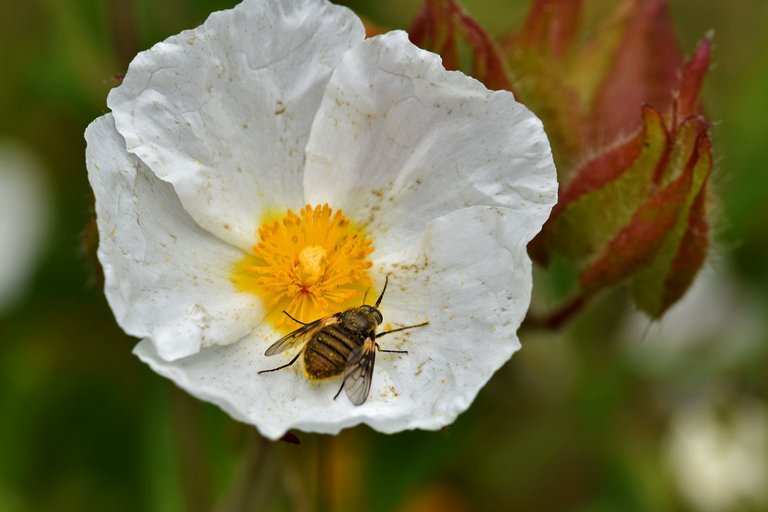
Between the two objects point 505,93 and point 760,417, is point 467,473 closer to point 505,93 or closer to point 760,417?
point 760,417

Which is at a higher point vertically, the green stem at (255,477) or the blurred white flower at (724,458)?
the green stem at (255,477)

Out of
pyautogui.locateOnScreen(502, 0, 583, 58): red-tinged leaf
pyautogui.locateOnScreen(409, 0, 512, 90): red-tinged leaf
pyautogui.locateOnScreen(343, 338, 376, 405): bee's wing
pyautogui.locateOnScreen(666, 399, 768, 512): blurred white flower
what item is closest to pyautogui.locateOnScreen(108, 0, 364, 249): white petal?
pyautogui.locateOnScreen(409, 0, 512, 90): red-tinged leaf

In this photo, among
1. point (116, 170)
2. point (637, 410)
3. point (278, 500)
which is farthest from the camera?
point (637, 410)

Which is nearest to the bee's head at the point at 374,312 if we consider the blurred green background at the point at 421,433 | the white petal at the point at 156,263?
the white petal at the point at 156,263

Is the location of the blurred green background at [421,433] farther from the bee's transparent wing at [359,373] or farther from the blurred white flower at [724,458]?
the bee's transparent wing at [359,373]

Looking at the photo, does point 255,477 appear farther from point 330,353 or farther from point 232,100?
point 232,100

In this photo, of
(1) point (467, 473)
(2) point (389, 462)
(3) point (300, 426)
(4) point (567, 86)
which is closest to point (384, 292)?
(3) point (300, 426)

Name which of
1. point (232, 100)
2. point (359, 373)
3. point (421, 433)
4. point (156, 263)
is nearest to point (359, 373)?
point (359, 373)
